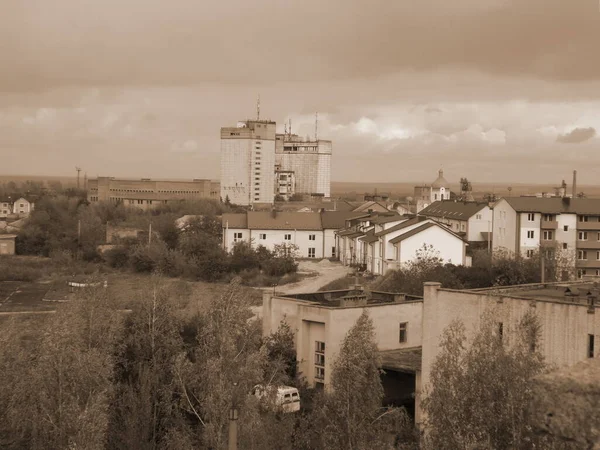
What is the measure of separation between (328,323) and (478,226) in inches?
1116

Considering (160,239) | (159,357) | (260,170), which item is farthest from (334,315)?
(260,170)

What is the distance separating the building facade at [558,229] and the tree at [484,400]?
30.7 meters

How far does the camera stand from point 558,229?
43.4 meters

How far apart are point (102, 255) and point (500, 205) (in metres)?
25.4

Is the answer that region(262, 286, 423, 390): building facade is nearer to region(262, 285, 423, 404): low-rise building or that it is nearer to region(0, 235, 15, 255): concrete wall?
region(262, 285, 423, 404): low-rise building

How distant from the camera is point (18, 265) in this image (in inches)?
2058

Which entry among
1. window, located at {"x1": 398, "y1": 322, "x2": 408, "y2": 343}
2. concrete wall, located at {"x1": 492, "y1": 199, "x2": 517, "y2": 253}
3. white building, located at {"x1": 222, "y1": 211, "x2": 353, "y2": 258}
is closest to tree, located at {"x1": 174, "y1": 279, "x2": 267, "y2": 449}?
window, located at {"x1": 398, "y1": 322, "x2": 408, "y2": 343}

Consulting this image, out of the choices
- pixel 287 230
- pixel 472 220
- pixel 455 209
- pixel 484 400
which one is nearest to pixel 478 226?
pixel 472 220

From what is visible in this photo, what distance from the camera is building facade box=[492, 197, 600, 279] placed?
43.1 metres

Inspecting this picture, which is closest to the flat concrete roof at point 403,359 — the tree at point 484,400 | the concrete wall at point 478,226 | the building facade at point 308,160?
the tree at point 484,400

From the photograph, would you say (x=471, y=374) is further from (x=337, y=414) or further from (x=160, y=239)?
(x=160, y=239)

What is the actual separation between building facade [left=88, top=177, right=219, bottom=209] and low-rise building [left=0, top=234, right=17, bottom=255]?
101 ft

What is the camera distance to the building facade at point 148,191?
91.6m

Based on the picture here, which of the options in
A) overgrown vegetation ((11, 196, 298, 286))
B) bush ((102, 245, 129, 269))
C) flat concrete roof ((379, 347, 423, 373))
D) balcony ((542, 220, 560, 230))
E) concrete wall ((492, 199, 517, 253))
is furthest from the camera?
bush ((102, 245, 129, 269))
